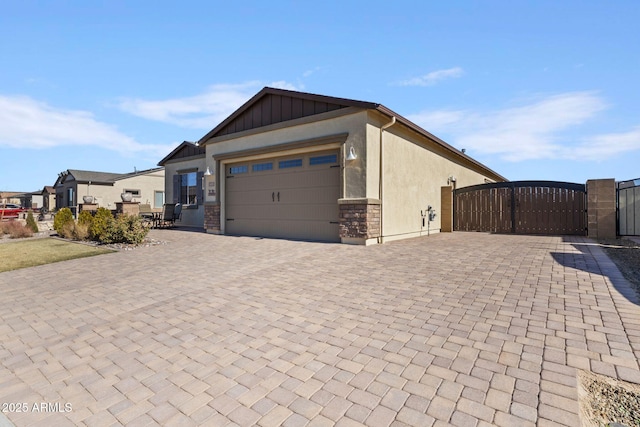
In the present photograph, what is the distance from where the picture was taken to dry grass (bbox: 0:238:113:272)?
7.21 m

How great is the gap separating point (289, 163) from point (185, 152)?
920 cm

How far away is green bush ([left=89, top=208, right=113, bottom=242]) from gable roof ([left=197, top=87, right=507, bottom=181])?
468 cm

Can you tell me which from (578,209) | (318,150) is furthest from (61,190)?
(578,209)

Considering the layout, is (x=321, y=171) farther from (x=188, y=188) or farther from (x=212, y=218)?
(x=188, y=188)

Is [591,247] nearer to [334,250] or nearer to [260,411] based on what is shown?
[334,250]

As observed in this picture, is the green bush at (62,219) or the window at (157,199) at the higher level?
the window at (157,199)

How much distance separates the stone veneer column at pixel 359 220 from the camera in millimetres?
8500

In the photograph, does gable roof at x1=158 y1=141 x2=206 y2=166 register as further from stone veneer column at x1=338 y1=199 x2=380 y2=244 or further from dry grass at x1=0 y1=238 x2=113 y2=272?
stone veneer column at x1=338 y1=199 x2=380 y2=244

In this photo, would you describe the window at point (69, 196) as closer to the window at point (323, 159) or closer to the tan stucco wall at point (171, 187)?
the tan stucco wall at point (171, 187)

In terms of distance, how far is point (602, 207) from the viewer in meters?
10.2

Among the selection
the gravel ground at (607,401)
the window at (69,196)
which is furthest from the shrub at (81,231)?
the window at (69,196)

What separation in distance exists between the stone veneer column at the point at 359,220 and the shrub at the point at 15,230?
13.7m

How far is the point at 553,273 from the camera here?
5.06 metres

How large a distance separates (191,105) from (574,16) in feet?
38.8
